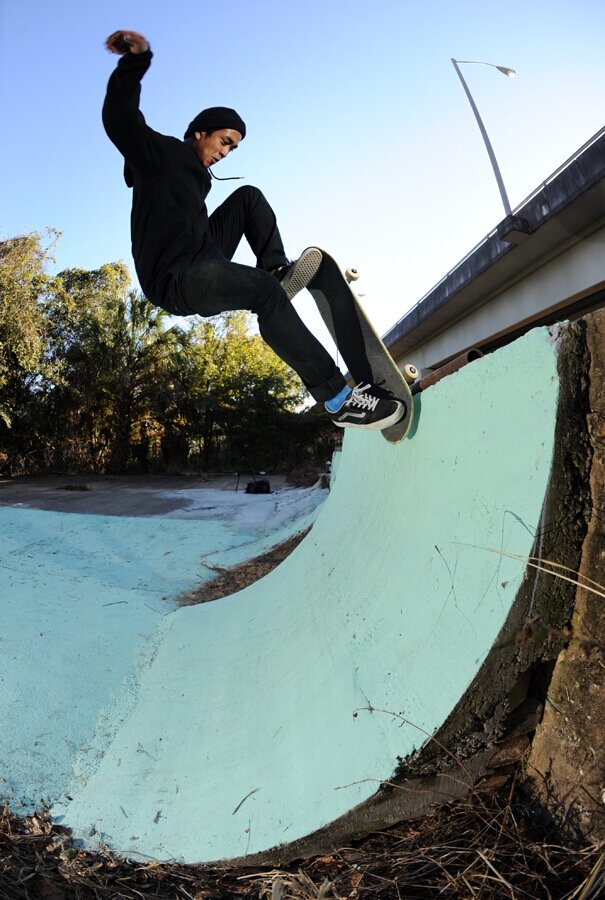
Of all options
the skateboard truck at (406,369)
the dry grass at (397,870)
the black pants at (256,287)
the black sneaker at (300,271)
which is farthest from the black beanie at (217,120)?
the dry grass at (397,870)

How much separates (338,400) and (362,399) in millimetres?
112

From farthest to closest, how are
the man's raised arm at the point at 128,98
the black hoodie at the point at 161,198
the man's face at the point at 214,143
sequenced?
1. the man's face at the point at 214,143
2. the black hoodie at the point at 161,198
3. the man's raised arm at the point at 128,98

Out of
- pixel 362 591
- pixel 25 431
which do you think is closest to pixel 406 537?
pixel 362 591

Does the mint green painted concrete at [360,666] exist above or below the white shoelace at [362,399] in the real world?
below

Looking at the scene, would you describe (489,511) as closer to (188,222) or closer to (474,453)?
(474,453)

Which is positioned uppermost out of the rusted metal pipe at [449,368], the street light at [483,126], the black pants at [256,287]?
the street light at [483,126]

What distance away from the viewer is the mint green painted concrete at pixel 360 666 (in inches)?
47.0

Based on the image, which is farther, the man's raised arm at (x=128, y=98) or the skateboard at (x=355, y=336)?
the skateboard at (x=355, y=336)

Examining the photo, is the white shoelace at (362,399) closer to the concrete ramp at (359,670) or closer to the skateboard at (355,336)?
the skateboard at (355,336)

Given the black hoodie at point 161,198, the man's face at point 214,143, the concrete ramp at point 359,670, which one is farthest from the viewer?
the man's face at point 214,143

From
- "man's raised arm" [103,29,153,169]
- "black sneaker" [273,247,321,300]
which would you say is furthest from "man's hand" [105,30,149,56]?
"black sneaker" [273,247,321,300]

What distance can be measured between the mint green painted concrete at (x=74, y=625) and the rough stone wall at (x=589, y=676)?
65.3 inches

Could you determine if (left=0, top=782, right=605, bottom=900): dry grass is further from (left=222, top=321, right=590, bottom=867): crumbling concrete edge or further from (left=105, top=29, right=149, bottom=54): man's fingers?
(left=105, top=29, right=149, bottom=54): man's fingers

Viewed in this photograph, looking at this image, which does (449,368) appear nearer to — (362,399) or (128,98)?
(362,399)
